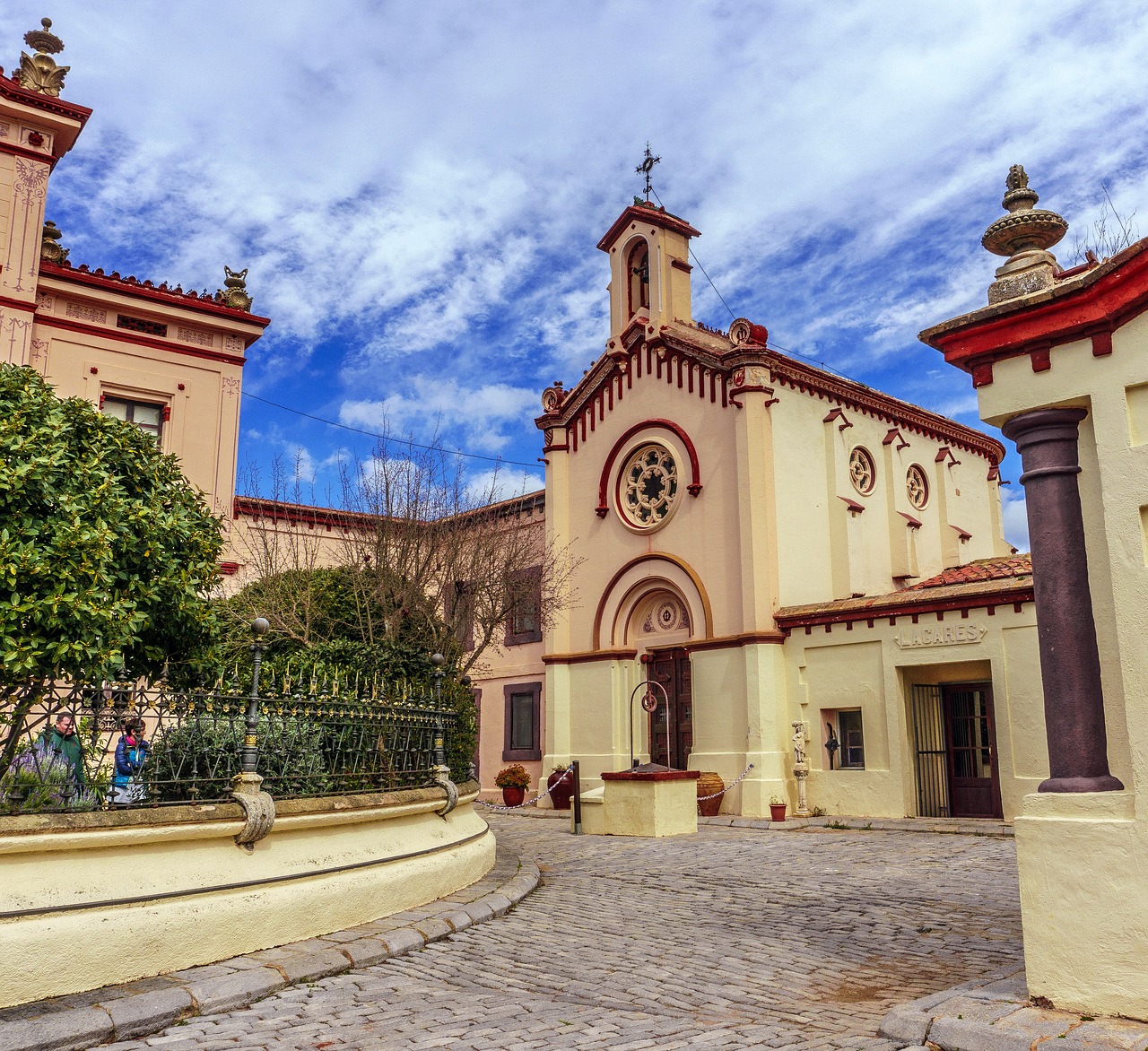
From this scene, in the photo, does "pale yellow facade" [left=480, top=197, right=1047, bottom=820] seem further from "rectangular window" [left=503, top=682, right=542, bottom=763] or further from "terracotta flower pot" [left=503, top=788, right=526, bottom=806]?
"terracotta flower pot" [left=503, top=788, right=526, bottom=806]

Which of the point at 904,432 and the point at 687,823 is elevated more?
the point at 904,432

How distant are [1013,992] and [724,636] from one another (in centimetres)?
1429

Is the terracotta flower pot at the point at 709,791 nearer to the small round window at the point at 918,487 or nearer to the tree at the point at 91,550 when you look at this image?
the small round window at the point at 918,487

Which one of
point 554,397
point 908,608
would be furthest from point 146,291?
point 908,608

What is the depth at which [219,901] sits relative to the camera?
6.72 metres

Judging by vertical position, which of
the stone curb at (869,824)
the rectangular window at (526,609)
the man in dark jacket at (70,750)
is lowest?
the stone curb at (869,824)

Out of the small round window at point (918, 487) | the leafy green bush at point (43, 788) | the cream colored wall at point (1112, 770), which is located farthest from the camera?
the small round window at point (918, 487)

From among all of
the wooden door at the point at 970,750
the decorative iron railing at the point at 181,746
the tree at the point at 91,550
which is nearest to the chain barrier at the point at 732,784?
the wooden door at the point at 970,750

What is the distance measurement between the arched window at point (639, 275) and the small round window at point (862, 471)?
233 inches

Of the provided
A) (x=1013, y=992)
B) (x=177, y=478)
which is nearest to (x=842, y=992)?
(x=1013, y=992)

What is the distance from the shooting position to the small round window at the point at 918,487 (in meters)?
23.6

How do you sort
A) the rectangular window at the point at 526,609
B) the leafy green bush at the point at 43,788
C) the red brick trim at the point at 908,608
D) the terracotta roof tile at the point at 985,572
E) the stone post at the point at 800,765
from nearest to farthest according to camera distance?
1. the leafy green bush at the point at 43,788
2. the red brick trim at the point at 908,608
3. the terracotta roof tile at the point at 985,572
4. the stone post at the point at 800,765
5. the rectangular window at the point at 526,609

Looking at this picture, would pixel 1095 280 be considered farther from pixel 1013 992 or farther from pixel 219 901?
pixel 219 901

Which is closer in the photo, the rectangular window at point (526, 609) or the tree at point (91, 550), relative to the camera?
the tree at point (91, 550)
